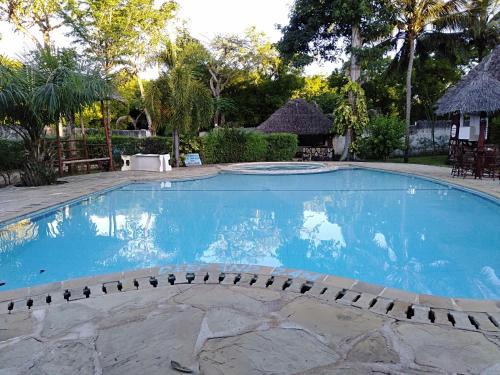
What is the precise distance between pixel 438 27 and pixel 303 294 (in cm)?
1897

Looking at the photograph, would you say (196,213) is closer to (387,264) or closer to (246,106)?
(387,264)

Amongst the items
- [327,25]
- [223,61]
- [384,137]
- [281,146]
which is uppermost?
[223,61]

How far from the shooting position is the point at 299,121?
23.5 meters

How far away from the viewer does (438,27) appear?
1848 cm

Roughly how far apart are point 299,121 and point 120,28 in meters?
12.6

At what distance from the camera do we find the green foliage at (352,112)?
19719 mm

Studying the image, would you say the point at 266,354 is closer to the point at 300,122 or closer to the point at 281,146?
the point at 281,146

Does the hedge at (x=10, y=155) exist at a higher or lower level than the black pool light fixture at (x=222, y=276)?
higher

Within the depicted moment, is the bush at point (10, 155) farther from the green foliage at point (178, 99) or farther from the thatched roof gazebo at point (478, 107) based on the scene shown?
the thatched roof gazebo at point (478, 107)

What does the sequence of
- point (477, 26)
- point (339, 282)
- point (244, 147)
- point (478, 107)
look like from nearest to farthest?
1. point (339, 282)
2. point (478, 107)
3. point (477, 26)
4. point (244, 147)

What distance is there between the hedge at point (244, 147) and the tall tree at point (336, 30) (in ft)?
10.4

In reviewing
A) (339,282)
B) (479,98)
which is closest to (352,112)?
(479,98)

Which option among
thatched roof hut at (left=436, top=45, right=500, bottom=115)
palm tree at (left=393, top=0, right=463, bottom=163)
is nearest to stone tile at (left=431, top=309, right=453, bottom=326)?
thatched roof hut at (left=436, top=45, right=500, bottom=115)

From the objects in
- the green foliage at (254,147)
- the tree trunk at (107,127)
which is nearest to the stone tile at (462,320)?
the tree trunk at (107,127)
